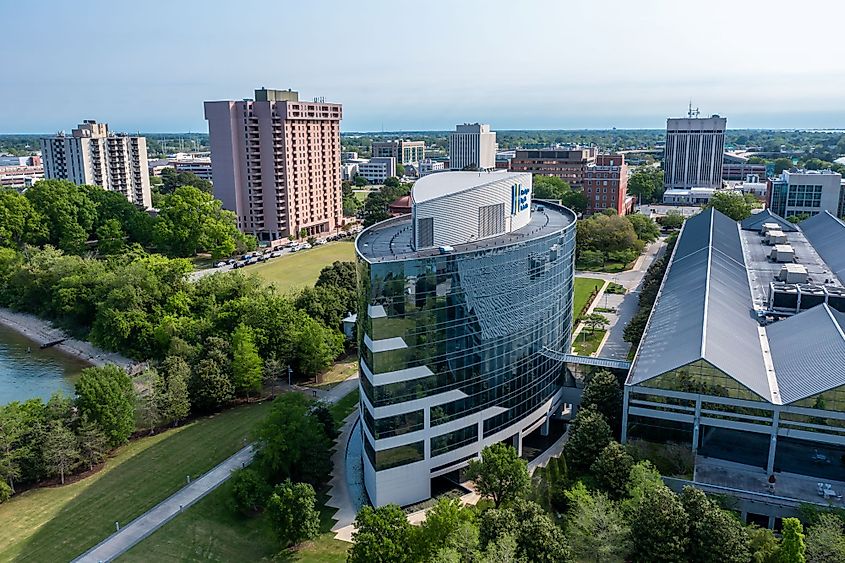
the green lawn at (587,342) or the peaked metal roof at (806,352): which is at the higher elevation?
the peaked metal roof at (806,352)

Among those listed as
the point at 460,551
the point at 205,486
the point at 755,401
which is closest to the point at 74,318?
the point at 205,486

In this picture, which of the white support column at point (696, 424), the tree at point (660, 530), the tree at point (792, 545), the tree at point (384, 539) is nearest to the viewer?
the tree at point (792, 545)

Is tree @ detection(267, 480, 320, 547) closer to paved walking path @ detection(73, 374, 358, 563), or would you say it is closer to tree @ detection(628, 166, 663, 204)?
paved walking path @ detection(73, 374, 358, 563)

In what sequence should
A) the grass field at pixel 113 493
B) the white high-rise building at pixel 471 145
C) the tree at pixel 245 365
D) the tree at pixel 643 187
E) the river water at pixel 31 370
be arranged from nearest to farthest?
the grass field at pixel 113 493
the tree at pixel 245 365
the river water at pixel 31 370
the tree at pixel 643 187
the white high-rise building at pixel 471 145

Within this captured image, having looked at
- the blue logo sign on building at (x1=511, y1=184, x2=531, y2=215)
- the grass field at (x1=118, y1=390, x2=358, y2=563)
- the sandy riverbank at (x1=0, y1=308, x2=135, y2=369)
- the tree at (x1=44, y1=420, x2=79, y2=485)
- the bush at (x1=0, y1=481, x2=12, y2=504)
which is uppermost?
the blue logo sign on building at (x1=511, y1=184, x2=531, y2=215)

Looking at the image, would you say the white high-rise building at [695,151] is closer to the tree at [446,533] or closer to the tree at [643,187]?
the tree at [643,187]

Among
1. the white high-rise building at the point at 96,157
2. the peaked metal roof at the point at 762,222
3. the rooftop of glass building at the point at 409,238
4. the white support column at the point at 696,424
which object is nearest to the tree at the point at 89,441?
the rooftop of glass building at the point at 409,238

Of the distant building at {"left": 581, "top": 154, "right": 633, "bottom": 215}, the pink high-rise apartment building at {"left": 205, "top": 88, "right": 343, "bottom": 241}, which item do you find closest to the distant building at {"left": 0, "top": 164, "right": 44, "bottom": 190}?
the pink high-rise apartment building at {"left": 205, "top": 88, "right": 343, "bottom": 241}
